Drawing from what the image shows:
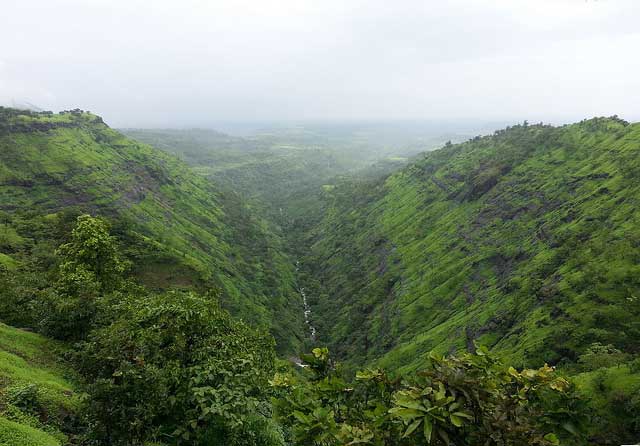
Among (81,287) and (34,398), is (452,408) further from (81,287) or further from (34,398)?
(81,287)

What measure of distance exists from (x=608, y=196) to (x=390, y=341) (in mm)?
86945

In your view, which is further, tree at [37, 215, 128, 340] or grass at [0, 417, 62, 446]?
tree at [37, 215, 128, 340]

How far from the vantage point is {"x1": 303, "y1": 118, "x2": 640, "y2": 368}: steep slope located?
84.3 meters

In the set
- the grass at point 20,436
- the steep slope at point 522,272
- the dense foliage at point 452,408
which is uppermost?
the dense foliage at point 452,408

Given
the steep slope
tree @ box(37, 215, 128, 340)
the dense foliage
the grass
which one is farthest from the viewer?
the steep slope

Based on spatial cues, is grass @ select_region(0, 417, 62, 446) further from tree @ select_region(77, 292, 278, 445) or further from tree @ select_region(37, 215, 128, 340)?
tree @ select_region(37, 215, 128, 340)

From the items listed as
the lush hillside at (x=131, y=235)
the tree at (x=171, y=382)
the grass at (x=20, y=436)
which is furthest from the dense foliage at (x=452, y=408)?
the lush hillside at (x=131, y=235)

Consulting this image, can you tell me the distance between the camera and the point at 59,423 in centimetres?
2612

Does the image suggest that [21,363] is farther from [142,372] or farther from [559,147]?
[559,147]

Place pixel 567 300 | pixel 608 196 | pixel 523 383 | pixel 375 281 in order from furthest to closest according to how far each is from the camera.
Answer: pixel 375 281 < pixel 608 196 < pixel 567 300 < pixel 523 383

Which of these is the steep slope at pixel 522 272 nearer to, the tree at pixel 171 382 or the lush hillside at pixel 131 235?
the lush hillside at pixel 131 235

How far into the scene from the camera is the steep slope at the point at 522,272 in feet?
277

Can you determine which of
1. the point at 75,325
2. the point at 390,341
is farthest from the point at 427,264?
the point at 75,325

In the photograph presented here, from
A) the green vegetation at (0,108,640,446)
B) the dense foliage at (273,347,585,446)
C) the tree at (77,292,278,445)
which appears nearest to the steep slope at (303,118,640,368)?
the green vegetation at (0,108,640,446)
